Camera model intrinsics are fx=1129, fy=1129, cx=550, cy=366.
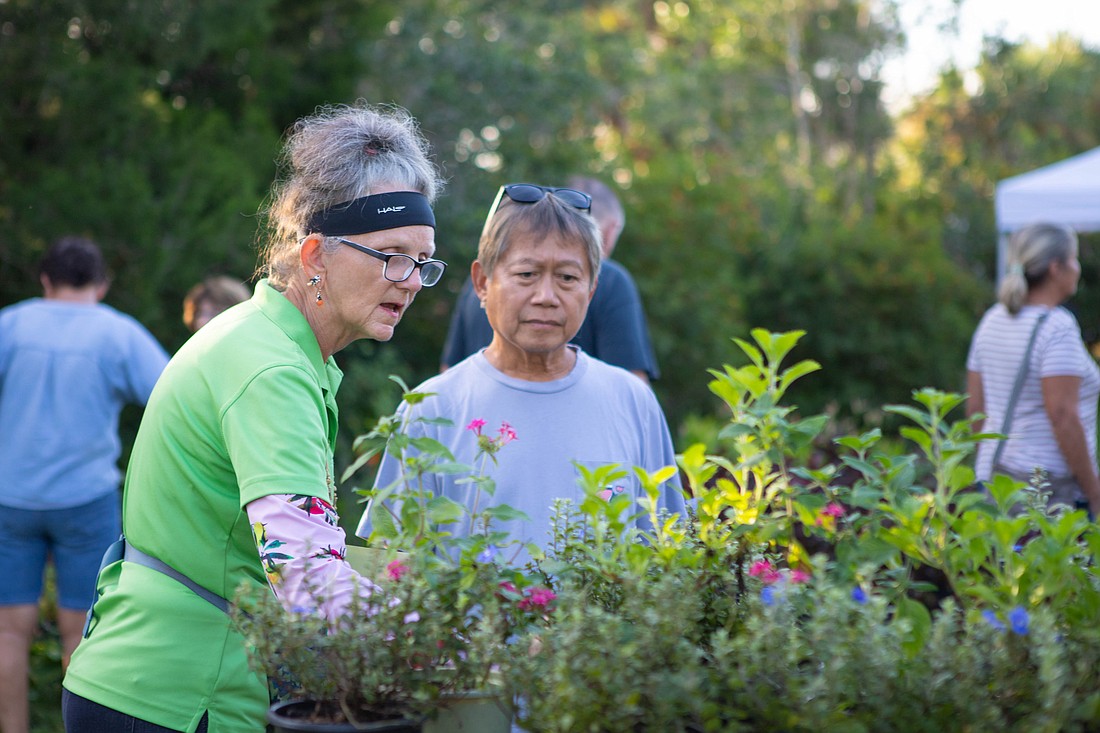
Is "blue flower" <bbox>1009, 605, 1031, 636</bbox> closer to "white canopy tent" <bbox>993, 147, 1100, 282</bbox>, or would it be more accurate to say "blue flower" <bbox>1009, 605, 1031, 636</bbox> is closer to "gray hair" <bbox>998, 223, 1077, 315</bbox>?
"gray hair" <bbox>998, 223, 1077, 315</bbox>

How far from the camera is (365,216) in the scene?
6.56 feet

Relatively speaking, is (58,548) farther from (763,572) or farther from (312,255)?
(763,572)

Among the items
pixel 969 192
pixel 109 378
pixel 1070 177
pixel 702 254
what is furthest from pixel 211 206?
pixel 969 192

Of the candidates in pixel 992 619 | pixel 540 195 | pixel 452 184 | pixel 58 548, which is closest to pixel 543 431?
pixel 540 195

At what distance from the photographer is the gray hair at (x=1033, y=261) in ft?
15.2

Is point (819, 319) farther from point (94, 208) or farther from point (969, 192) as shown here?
point (94, 208)

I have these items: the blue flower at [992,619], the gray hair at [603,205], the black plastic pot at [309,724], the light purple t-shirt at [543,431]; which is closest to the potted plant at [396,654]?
the black plastic pot at [309,724]

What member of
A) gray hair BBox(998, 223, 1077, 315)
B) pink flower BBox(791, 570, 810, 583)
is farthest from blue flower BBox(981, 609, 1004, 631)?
gray hair BBox(998, 223, 1077, 315)

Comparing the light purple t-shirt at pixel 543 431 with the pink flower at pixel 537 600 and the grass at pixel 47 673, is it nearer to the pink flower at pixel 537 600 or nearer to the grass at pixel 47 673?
the pink flower at pixel 537 600

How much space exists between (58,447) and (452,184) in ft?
17.9

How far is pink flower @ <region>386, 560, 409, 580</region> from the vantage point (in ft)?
5.20

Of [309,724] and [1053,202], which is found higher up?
[1053,202]

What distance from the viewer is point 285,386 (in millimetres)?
1781

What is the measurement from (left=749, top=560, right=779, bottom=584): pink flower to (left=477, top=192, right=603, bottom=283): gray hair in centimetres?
124
